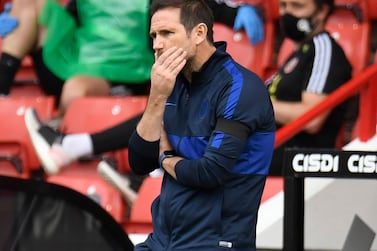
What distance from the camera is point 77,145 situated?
575 cm

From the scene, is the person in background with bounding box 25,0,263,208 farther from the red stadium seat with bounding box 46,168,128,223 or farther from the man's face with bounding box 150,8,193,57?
the man's face with bounding box 150,8,193,57

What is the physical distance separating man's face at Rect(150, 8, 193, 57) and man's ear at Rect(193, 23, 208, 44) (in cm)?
2

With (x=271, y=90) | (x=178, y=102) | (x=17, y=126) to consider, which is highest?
(x=178, y=102)

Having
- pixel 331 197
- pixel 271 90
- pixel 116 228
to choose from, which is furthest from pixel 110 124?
pixel 116 228

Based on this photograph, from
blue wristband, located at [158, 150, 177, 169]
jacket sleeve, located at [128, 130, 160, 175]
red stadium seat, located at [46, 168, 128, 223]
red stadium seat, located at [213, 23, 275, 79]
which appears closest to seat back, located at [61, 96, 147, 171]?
red stadium seat, located at [46, 168, 128, 223]

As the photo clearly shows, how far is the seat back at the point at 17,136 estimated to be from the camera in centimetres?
609

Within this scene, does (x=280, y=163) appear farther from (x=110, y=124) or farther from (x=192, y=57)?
(x=192, y=57)

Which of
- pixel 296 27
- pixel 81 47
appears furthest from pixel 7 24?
pixel 296 27

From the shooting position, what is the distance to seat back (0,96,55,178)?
6094 mm

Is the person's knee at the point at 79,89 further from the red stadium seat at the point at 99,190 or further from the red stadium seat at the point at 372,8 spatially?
the red stadium seat at the point at 372,8

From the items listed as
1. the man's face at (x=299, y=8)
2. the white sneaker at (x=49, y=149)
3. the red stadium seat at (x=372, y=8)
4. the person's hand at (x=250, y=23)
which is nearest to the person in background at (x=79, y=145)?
the white sneaker at (x=49, y=149)

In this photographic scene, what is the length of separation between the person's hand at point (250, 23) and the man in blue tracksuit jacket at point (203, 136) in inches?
125

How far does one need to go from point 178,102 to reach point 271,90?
2493 millimetres

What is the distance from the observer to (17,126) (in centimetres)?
625
